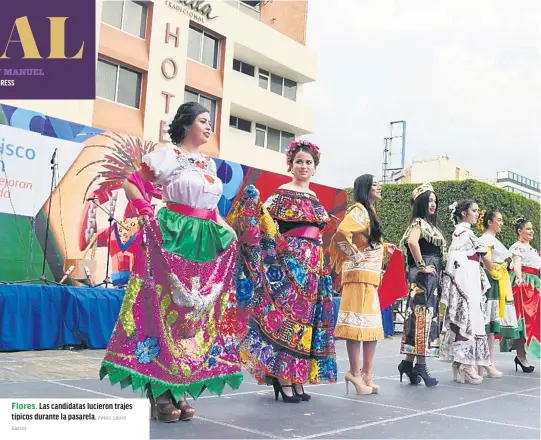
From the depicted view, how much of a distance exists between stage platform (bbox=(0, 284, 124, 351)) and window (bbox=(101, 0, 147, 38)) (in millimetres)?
11756

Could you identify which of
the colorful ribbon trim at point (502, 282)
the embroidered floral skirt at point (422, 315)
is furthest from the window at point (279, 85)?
the embroidered floral skirt at point (422, 315)

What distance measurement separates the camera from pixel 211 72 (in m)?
20.1

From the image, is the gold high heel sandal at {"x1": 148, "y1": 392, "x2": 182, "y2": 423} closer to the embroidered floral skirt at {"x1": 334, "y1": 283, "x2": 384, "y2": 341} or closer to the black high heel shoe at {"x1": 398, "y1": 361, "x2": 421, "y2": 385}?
the embroidered floral skirt at {"x1": 334, "y1": 283, "x2": 384, "y2": 341}

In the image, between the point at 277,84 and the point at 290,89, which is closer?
the point at 277,84

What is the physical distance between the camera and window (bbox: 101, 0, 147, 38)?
16.6 m

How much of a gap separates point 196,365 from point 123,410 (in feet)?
2.34

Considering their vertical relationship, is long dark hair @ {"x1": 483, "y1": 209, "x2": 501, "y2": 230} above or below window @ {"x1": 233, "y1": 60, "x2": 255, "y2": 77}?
below

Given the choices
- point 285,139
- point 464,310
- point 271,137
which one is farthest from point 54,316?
point 285,139

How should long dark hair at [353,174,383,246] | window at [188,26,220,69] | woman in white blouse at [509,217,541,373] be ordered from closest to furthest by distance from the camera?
long dark hair at [353,174,383,246]
woman in white blouse at [509,217,541,373]
window at [188,26,220,69]

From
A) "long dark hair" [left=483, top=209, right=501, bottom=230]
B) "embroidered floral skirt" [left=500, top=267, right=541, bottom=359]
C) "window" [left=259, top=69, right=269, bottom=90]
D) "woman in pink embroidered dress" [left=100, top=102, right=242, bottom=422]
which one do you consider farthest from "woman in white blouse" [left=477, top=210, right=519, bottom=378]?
"window" [left=259, top=69, right=269, bottom=90]

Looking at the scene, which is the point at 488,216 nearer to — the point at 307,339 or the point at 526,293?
the point at 526,293

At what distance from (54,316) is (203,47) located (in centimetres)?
1491

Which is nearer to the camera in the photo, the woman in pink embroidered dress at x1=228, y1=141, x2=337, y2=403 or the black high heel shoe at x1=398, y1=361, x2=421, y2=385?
the woman in pink embroidered dress at x1=228, y1=141, x2=337, y2=403

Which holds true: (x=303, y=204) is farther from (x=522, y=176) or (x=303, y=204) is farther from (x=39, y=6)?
(x=522, y=176)
